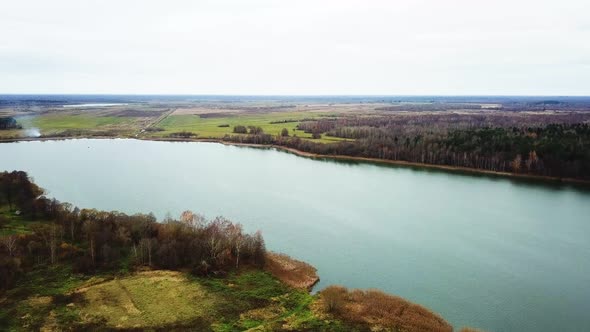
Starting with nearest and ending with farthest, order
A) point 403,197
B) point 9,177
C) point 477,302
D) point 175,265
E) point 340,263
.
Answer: point 477,302 → point 175,265 → point 340,263 → point 9,177 → point 403,197

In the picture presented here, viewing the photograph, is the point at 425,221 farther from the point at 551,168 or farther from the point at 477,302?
the point at 551,168

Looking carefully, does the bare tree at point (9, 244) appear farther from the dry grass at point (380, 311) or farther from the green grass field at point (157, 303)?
the dry grass at point (380, 311)

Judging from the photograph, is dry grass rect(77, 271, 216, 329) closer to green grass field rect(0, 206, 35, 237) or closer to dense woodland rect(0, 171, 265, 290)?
dense woodland rect(0, 171, 265, 290)

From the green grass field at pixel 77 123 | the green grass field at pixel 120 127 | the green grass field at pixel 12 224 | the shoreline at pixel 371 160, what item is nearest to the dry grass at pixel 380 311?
the green grass field at pixel 12 224

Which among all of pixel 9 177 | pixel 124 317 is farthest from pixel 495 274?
pixel 9 177

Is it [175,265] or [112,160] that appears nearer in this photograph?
[175,265]

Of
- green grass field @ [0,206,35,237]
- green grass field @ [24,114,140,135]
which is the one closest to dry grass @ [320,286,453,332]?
green grass field @ [0,206,35,237]
